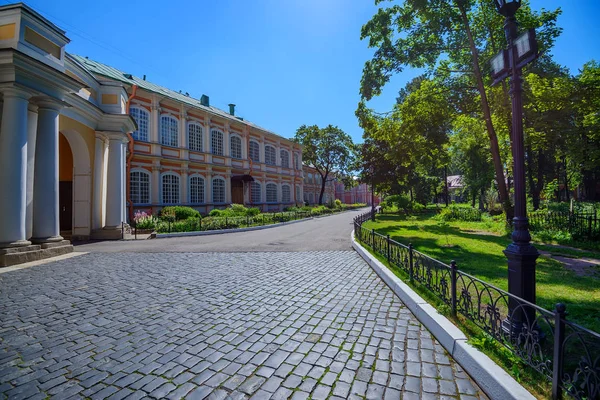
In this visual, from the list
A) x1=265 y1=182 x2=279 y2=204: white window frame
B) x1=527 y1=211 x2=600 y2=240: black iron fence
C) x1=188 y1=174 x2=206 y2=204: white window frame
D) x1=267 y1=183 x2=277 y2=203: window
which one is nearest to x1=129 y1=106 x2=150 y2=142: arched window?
x1=188 y1=174 x2=206 y2=204: white window frame

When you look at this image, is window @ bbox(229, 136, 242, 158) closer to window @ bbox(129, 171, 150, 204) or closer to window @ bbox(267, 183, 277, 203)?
window @ bbox(267, 183, 277, 203)

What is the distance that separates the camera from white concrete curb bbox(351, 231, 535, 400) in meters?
2.27

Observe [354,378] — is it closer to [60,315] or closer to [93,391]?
[93,391]

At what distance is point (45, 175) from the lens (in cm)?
869

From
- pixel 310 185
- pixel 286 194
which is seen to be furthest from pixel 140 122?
pixel 310 185

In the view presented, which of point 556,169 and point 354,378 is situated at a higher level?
point 556,169

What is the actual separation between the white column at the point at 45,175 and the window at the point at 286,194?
2532 cm

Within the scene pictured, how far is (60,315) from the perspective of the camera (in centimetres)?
424

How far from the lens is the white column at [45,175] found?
28.3 feet

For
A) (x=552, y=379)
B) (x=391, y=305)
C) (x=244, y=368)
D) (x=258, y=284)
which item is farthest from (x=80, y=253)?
(x=552, y=379)

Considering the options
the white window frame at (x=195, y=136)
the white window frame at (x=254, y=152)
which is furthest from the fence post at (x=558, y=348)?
the white window frame at (x=254, y=152)

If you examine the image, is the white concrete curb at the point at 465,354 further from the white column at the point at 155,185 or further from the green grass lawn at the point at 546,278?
the white column at the point at 155,185

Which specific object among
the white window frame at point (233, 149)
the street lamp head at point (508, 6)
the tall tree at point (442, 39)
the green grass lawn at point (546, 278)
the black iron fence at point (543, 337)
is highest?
the tall tree at point (442, 39)

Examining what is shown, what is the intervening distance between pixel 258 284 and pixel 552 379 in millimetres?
4750
